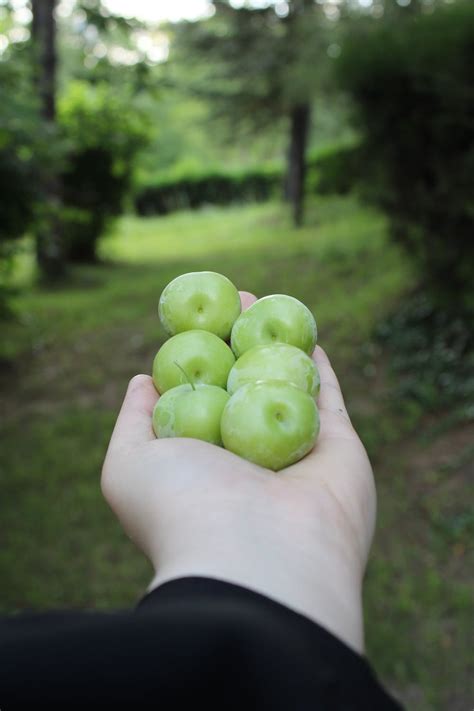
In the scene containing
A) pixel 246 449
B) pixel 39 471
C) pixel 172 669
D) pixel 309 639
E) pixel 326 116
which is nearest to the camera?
pixel 172 669

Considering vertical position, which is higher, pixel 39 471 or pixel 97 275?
pixel 39 471

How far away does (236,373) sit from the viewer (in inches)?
82.5

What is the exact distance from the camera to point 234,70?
1625cm

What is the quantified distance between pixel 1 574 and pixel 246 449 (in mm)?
3304

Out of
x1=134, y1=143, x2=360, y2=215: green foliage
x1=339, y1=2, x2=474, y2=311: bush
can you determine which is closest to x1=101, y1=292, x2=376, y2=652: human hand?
x1=339, y1=2, x2=474, y2=311: bush

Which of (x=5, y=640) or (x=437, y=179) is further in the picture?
(x=437, y=179)

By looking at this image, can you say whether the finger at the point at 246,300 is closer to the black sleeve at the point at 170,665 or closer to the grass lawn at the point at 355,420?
the black sleeve at the point at 170,665

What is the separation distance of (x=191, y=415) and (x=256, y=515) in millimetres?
509

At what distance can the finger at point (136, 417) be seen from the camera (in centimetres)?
196

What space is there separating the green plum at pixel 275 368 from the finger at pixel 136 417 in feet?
0.88

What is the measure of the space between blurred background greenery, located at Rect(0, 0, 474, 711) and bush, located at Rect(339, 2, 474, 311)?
0.02 m

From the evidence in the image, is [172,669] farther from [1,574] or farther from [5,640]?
[1,574]

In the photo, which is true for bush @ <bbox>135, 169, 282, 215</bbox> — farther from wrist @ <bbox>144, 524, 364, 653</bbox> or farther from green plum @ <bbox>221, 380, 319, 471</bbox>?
wrist @ <bbox>144, 524, 364, 653</bbox>

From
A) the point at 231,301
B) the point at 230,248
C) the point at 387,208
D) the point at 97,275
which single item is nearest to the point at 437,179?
the point at 387,208
